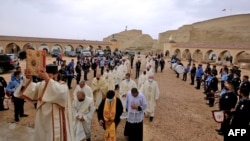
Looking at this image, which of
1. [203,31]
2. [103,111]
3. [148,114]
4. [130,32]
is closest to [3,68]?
[148,114]

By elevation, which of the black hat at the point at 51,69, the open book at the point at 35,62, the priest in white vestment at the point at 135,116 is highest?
the open book at the point at 35,62

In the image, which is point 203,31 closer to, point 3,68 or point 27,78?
point 3,68

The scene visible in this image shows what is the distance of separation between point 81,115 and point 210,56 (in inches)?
1641

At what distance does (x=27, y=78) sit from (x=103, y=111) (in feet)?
8.68

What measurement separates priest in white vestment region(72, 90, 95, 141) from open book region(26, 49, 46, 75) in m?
2.87

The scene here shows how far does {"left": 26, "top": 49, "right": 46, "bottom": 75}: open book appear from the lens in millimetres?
3162

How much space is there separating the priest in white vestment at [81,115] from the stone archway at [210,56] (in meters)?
Result: 38.4

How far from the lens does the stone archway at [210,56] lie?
4131 centimetres

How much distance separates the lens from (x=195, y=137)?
720 cm

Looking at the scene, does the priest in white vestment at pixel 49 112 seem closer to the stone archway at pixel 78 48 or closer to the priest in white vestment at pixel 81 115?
the priest in white vestment at pixel 81 115

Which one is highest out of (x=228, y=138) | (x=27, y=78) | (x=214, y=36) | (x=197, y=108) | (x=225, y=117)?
(x=214, y=36)

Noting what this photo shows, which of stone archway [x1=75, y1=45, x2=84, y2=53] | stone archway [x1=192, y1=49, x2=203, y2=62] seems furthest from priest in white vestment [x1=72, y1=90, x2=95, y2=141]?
stone archway [x1=192, y1=49, x2=203, y2=62]

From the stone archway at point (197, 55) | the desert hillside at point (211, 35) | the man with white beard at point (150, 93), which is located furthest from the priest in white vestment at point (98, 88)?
the desert hillside at point (211, 35)

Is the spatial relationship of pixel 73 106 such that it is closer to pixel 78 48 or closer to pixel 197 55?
pixel 197 55
